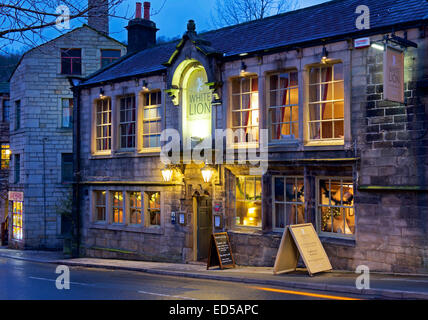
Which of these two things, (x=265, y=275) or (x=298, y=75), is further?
(x=298, y=75)

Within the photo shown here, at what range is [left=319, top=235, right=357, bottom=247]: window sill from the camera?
14385 mm

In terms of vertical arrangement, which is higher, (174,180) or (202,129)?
(202,129)

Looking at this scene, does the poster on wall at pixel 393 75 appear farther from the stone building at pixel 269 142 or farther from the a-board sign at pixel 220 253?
the a-board sign at pixel 220 253

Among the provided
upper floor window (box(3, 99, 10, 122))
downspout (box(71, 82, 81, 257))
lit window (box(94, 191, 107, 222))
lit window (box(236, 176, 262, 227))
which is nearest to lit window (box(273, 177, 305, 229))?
lit window (box(236, 176, 262, 227))

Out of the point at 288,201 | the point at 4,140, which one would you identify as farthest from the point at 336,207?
the point at 4,140

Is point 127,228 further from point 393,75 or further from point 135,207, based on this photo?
point 393,75

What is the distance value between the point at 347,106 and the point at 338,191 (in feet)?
7.79

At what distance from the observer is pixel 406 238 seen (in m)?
13.3

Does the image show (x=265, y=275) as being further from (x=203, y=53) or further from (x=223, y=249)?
(x=203, y=53)

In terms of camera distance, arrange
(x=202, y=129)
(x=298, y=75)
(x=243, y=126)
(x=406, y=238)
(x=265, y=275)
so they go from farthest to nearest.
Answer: (x=202, y=129), (x=243, y=126), (x=298, y=75), (x=265, y=275), (x=406, y=238)

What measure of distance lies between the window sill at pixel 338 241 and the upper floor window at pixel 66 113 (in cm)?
2086

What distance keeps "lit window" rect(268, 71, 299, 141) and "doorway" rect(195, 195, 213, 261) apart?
13.0 ft

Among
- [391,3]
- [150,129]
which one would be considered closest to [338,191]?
[391,3]

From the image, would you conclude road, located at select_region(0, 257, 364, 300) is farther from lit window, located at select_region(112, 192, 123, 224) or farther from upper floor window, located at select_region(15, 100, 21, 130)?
upper floor window, located at select_region(15, 100, 21, 130)
